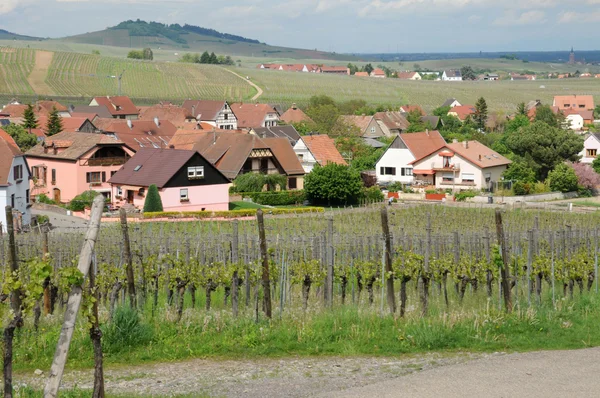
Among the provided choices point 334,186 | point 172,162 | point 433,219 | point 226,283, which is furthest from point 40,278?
point 334,186

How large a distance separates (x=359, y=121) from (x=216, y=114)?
16.5 meters

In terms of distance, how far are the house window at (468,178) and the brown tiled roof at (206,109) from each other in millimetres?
42672

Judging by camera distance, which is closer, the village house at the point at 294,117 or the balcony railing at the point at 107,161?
the balcony railing at the point at 107,161

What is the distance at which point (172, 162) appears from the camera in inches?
1959

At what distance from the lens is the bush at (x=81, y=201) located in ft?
157

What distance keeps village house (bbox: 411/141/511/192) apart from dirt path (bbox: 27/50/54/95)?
271 feet

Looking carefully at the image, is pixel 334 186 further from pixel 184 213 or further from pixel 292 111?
A: pixel 292 111

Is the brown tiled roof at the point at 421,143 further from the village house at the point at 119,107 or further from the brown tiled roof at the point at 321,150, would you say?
the village house at the point at 119,107

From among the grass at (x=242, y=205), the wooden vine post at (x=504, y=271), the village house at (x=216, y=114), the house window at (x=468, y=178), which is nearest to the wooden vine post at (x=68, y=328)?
the wooden vine post at (x=504, y=271)

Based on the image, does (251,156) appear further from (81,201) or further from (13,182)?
(13,182)

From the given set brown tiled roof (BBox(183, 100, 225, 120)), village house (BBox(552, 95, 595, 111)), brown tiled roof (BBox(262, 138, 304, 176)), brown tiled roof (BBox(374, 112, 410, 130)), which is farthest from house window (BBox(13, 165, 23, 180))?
village house (BBox(552, 95, 595, 111))

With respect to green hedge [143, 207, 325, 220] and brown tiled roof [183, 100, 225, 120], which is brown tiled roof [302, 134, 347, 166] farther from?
brown tiled roof [183, 100, 225, 120]

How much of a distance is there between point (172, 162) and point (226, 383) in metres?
39.5

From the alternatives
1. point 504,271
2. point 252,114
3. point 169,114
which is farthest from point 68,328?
point 252,114
